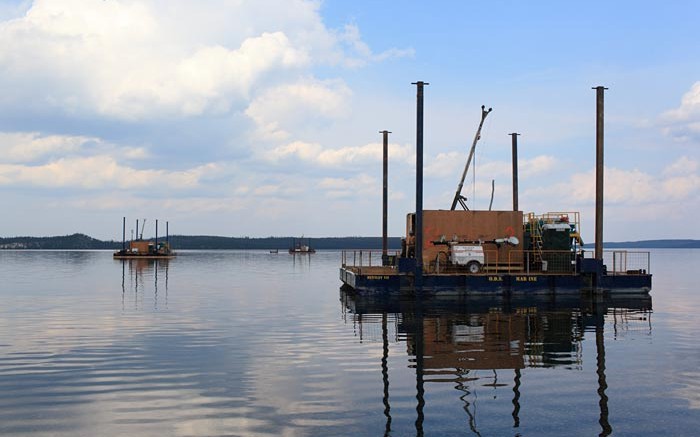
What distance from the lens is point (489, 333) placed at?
23.6 meters

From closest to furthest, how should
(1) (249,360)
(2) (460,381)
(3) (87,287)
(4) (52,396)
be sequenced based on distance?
(4) (52,396)
(2) (460,381)
(1) (249,360)
(3) (87,287)

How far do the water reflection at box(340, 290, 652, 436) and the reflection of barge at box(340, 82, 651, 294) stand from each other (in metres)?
0.85

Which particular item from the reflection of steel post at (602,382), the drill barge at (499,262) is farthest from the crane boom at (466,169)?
the reflection of steel post at (602,382)

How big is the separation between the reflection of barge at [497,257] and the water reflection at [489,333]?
85 centimetres

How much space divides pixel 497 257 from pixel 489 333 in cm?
1638

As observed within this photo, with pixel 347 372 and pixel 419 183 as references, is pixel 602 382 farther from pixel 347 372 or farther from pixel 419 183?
pixel 419 183

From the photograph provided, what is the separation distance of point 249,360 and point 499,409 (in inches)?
314

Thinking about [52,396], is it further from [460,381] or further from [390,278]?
[390,278]

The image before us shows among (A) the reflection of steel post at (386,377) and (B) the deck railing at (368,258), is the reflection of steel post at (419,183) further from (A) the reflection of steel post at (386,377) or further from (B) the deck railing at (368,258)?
(A) the reflection of steel post at (386,377)

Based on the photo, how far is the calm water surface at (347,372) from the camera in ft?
37.4

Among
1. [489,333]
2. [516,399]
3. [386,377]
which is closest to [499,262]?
[489,333]

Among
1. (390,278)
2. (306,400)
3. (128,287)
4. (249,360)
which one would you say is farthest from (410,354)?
(128,287)

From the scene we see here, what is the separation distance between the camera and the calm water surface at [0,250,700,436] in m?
11.4

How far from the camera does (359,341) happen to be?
2172cm
